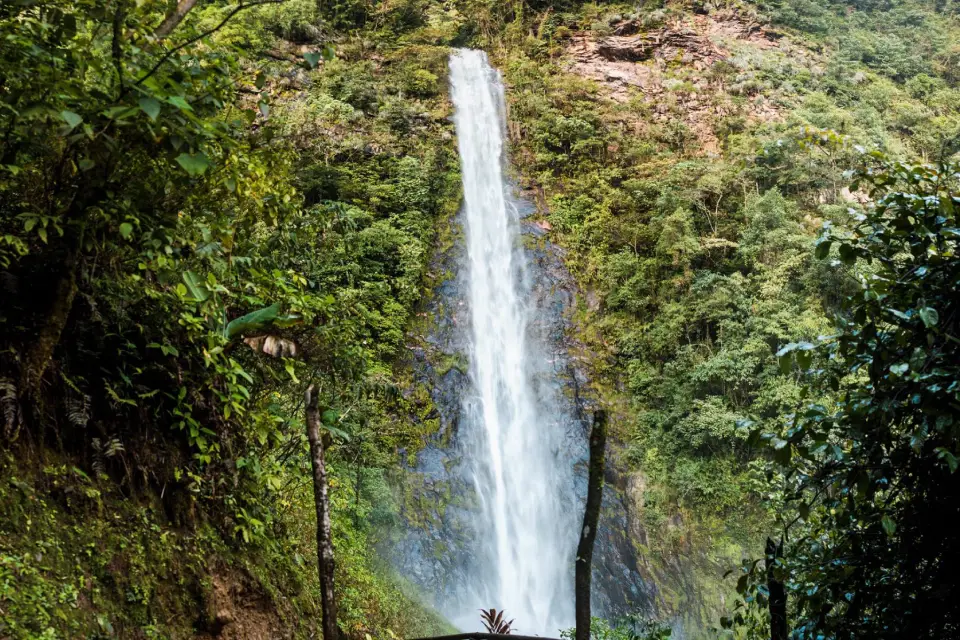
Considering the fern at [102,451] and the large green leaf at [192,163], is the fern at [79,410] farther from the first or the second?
the large green leaf at [192,163]

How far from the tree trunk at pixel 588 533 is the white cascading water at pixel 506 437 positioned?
887 centimetres

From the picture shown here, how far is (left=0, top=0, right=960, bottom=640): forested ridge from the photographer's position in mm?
2582

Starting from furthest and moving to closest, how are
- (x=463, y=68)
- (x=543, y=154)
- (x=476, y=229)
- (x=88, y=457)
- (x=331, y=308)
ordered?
(x=463, y=68) → (x=543, y=154) → (x=476, y=229) → (x=331, y=308) → (x=88, y=457)

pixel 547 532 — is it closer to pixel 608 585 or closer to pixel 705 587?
pixel 608 585

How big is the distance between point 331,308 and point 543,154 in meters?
14.2

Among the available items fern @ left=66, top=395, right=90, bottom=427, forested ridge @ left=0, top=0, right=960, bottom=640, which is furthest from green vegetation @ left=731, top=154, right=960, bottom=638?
fern @ left=66, top=395, right=90, bottom=427

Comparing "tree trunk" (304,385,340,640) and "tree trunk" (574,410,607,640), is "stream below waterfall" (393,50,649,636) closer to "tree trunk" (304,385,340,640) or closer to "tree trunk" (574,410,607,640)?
"tree trunk" (304,385,340,640)

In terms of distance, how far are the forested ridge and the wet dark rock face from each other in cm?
34

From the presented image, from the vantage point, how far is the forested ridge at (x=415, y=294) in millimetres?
2582

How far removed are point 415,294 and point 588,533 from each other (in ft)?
40.8

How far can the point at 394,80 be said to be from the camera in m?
19.1

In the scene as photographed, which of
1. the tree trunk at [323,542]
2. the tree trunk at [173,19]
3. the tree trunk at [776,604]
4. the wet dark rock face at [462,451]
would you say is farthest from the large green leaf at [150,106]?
the wet dark rock face at [462,451]

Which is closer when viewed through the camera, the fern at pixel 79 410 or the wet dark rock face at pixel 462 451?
the fern at pixel 79 410

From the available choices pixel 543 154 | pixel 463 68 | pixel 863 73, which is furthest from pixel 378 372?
pixel 863 73
